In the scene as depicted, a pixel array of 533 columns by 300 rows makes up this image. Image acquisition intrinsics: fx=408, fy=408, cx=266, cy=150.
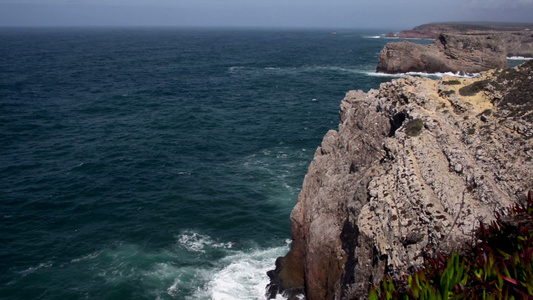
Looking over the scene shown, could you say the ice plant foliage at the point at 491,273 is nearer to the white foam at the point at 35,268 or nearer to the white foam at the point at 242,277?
the white foam at the point at 242,277

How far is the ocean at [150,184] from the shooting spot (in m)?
26.8

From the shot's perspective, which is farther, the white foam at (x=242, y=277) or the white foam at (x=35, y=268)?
the white foam at (x=35, y=268)

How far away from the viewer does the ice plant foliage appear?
347 inches

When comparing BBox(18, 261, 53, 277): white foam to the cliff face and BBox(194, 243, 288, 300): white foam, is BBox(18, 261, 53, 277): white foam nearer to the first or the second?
BBox(194, 243, 288, 300): white foam

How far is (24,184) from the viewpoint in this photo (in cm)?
3906

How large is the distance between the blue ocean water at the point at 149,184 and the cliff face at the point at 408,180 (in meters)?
6.92

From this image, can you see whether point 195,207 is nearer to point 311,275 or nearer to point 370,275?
point 311,275

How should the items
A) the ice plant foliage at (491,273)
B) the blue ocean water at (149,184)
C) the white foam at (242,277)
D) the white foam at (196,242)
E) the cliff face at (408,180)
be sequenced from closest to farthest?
the ice plant foliage at (491,273), the cliff face at (408,180), the white foam at (242,277), the blue ocean water at (149,184), the white foam at (196,242)

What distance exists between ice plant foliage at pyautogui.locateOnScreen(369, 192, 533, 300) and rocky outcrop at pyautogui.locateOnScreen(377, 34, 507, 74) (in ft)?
314

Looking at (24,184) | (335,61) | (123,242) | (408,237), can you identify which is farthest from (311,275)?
(335,61)

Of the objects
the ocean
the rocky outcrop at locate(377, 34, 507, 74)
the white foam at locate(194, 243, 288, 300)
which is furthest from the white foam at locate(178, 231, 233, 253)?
the rocky outcrop at locate(377, 34, 507, 74)

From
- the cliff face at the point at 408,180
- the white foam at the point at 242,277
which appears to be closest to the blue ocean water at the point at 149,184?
the white foam at the point at 242,277

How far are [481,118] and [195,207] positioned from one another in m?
24.2

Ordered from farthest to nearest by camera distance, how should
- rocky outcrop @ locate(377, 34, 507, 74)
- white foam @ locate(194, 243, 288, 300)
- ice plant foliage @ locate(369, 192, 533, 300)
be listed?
rocky outcrop @ locate(377, 34, 507, 74), white foam @ locate(194, 243, 288, 300), ice plant foliage @ locate(369, 192, 533, 300)
